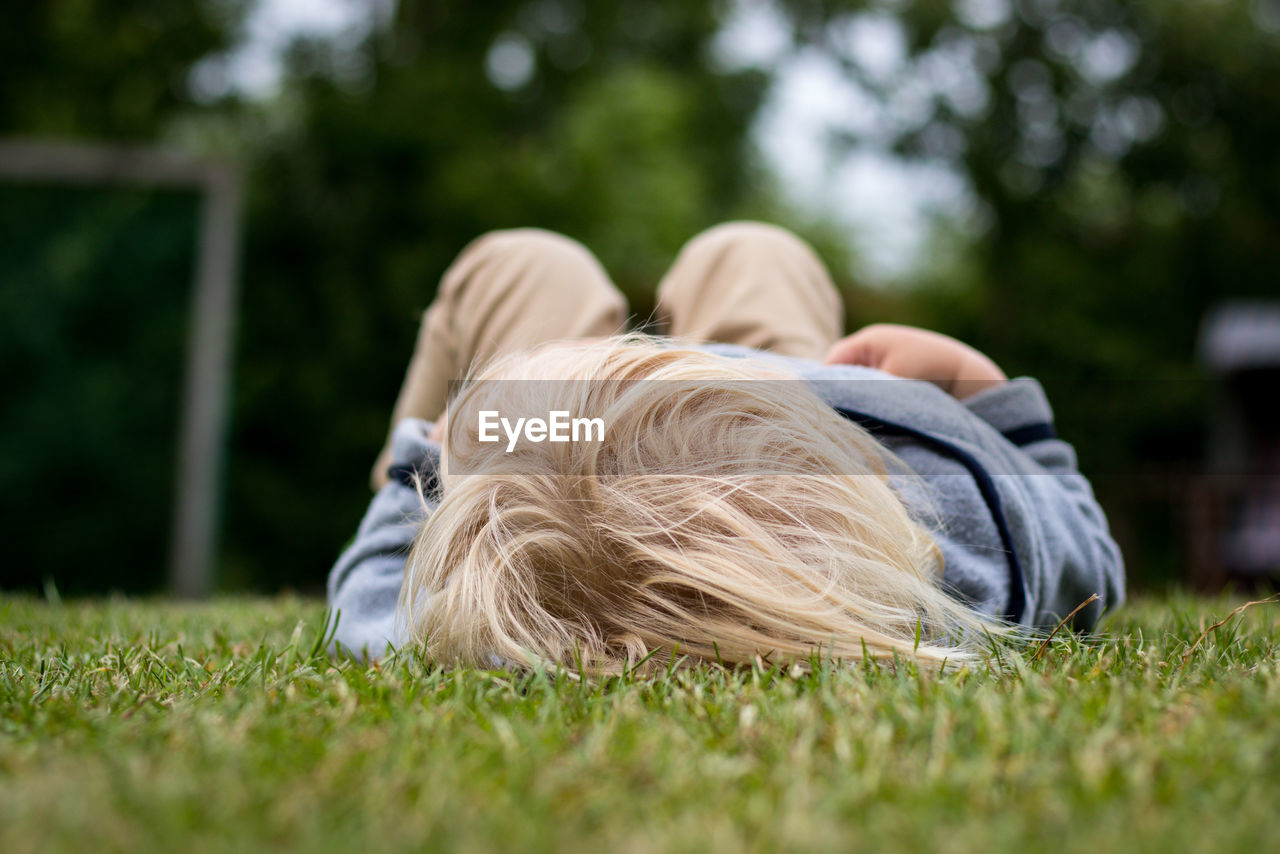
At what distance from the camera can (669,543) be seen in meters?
1.56

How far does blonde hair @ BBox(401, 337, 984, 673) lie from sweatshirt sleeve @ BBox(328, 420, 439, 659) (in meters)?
0.29

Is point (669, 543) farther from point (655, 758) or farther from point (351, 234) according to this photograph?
point (351, 234)

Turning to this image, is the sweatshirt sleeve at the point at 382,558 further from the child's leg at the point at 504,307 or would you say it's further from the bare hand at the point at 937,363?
the bare hand at the point at 937,363

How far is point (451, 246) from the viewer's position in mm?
8562

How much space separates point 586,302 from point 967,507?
138 centimetres

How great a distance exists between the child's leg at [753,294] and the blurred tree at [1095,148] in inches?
449

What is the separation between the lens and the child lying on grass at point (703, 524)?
5.10ft

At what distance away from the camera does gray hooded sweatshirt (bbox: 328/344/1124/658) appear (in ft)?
5.91

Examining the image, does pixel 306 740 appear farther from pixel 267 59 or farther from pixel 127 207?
pixel 267 59

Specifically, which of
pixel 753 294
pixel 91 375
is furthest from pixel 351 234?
pixel 753 294

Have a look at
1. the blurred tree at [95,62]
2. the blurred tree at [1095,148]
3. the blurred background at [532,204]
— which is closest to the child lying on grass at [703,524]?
the blurred background at [532,204]

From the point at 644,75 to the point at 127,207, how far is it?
39.7ft

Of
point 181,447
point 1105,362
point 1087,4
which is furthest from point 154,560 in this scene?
point 1087,4

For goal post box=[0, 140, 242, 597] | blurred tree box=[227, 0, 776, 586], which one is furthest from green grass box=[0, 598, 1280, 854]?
blurred tree box=[227, 0, 776, 586]
